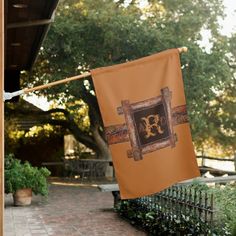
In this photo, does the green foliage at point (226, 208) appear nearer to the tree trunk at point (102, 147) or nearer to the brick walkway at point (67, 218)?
the brick walkway at point (67, 218)

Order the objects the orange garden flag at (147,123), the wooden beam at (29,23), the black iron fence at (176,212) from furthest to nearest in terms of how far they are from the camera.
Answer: the black iron fence at (176,212) → the wooden beam at (29,23) → the orange garden flag at (147,123)

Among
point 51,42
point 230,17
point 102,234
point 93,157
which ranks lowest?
point 102,234

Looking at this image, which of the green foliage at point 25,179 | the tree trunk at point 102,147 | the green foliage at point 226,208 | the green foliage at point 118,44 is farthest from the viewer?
the tree trunk at point 102,147

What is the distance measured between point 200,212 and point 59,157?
15.5 metres

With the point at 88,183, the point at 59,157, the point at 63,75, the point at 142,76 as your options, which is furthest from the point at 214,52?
the point at 142,76

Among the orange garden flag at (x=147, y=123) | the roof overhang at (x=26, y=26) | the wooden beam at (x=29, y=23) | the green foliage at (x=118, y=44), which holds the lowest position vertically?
the orange garden flag at (x=147, y=123)

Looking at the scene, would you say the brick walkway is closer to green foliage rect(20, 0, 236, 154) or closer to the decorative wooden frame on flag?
the decorative wooden frame on flag

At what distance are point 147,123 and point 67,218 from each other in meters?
5.64

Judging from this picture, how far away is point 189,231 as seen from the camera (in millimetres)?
7320

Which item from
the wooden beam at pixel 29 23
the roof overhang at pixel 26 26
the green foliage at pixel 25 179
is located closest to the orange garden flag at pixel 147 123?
the roof overhang at pixel 26 26

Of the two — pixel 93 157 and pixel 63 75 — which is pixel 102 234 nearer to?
pixel 63 75

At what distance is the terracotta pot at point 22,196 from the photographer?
1162 centimetres

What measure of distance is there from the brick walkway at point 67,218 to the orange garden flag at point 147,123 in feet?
12.5

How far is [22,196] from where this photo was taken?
11648 mm
